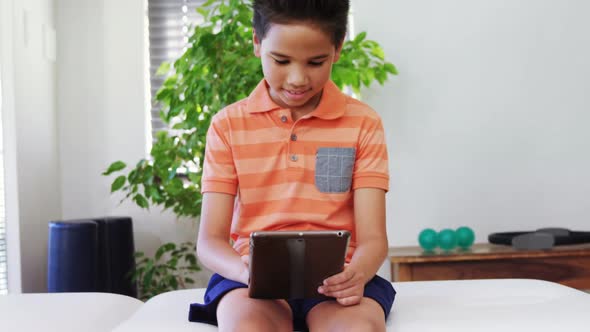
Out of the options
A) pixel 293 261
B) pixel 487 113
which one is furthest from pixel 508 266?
pixel 293 261

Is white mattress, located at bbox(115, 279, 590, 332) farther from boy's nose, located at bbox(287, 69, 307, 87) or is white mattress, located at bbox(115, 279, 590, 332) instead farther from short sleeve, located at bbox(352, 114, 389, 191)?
boy's nose, located at bbox(287, 69, 307, 87)

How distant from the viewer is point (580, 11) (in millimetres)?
3012

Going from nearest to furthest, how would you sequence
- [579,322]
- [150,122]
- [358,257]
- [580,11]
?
[579,322] < [358,257] < [580,11] < [150,122]

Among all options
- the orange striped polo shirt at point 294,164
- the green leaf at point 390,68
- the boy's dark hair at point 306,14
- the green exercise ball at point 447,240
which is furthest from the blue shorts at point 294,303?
the green leaf at point 390,68

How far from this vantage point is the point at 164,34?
10.7 ft

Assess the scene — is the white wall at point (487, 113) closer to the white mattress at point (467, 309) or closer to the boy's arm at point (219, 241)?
the white mattress at point (467, 309)

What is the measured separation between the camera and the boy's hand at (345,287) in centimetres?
118

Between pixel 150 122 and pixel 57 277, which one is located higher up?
pixel 150 122

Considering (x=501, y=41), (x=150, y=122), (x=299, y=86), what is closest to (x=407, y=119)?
(x=501, y=41)

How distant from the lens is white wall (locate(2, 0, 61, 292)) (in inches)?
101

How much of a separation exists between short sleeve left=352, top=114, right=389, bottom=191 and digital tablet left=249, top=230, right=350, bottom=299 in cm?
29

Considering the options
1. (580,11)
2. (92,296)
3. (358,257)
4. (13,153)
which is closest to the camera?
(358,257)

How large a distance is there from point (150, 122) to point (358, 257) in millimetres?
2080

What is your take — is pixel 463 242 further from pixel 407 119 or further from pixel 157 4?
pixel 157 4
